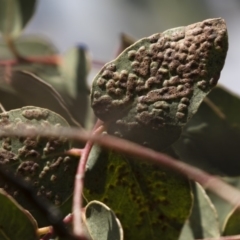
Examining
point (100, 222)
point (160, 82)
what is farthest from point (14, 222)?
point (160, 82)

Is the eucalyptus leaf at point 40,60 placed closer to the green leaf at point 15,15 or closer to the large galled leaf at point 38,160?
the green leaf at point 15,15

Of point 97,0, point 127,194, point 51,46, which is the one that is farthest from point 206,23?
point 97,0

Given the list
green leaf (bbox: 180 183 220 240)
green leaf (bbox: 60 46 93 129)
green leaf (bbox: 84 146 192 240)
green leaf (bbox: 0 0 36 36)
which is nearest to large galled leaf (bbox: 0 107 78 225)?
green leaf (bbox: 84 146 192 240)

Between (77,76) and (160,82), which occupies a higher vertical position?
(160,82)

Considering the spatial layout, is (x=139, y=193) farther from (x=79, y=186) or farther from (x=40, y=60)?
(x=40, y=60)

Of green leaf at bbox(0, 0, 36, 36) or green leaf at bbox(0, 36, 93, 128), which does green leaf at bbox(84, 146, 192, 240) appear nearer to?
green leaf at bbox(0, 36, 93, 128)
